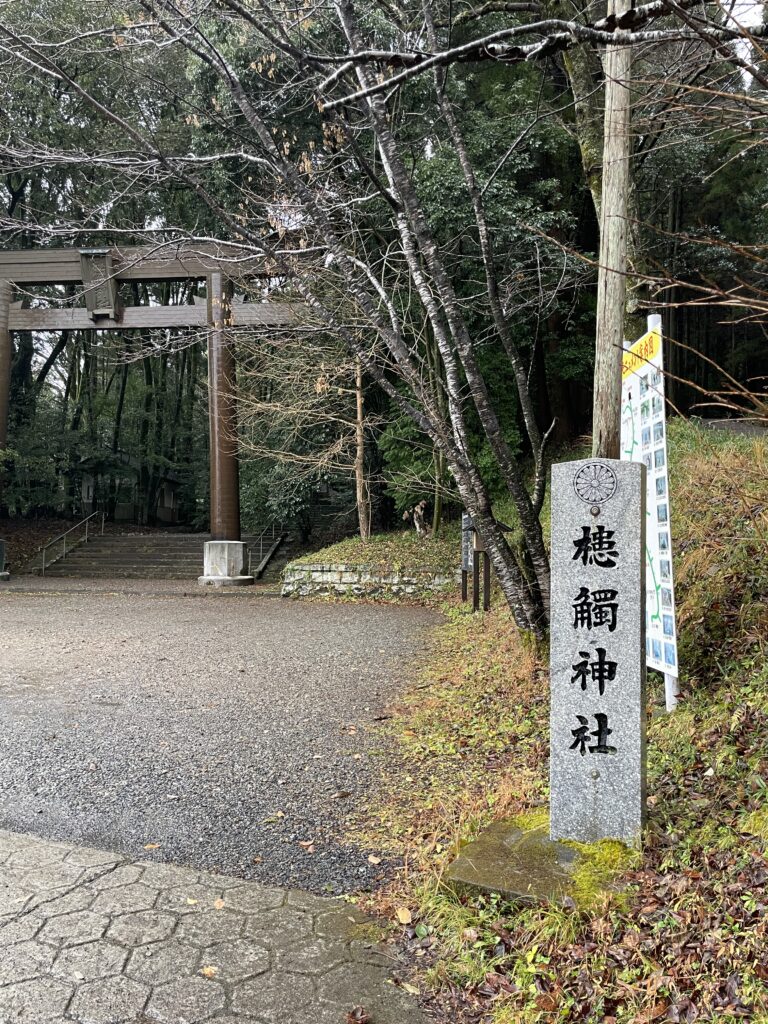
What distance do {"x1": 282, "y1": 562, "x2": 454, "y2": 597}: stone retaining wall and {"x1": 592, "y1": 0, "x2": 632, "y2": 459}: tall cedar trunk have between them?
6.27m

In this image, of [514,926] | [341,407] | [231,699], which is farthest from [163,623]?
[514,926]

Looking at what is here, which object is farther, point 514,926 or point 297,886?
point 297,886

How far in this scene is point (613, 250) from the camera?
450 centimetres

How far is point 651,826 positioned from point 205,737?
276 centimetres

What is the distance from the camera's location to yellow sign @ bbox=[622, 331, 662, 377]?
379 cm

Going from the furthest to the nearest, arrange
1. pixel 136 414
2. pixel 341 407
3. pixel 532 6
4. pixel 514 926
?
pixel 136 414 < pixel 341 407 < pixel 532 6 < pixel 514 926

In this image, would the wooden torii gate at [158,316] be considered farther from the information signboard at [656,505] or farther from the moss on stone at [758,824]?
the moss on stone at [758,824]

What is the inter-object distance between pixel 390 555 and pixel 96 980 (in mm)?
9479

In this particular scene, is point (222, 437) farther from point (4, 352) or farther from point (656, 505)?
point (656, 505)

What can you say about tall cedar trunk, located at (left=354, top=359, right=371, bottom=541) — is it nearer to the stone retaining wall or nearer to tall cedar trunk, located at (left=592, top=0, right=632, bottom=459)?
the stone retaining wall

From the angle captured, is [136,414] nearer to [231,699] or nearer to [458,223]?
[458,223]

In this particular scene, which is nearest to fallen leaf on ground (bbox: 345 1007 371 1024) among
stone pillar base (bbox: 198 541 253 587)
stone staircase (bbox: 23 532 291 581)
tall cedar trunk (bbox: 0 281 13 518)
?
stone pillar base (bbox: 198 541 253 587)

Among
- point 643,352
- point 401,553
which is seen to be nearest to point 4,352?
point 401,553

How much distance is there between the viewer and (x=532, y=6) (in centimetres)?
321
